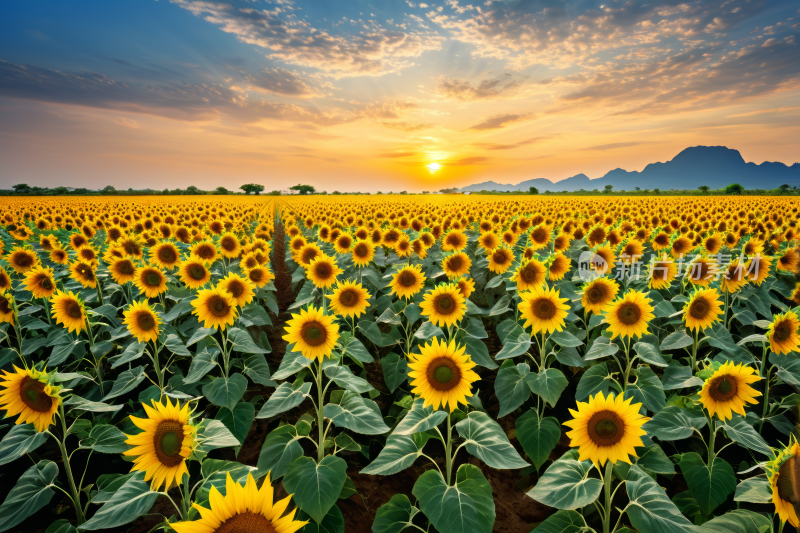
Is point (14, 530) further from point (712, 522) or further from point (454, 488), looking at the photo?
point (712, 522)

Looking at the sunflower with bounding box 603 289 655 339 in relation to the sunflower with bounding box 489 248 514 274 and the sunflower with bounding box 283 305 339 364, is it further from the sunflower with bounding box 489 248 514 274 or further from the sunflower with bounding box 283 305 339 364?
the sunflower with bounding box 283 305 339 364

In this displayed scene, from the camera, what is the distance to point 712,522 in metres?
2.27

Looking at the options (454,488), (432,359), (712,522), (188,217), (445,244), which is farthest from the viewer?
(188,217)

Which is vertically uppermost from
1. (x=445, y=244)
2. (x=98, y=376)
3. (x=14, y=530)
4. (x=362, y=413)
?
(x=445, y=244)

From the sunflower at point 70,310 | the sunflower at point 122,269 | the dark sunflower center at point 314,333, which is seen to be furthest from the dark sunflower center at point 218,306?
the sunflower at point 122,269

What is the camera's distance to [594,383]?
4223mm

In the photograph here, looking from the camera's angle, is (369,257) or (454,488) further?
(369,257)

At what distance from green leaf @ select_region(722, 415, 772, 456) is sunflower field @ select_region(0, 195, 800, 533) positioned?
0.02 meters

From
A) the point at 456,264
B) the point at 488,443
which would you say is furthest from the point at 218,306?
the point at 456,264

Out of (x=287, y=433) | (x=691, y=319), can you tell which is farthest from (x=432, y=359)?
(x=691, y=319)

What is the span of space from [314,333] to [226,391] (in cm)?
129

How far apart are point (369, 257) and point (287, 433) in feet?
14.2

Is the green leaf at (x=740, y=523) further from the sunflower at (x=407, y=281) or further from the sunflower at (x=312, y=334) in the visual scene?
the sunflower at (x=407, y=281)

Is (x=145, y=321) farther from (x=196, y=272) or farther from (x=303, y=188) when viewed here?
(x=303, y=188)
